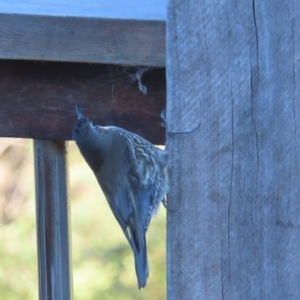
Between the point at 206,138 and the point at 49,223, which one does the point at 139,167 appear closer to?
the point at 49,223

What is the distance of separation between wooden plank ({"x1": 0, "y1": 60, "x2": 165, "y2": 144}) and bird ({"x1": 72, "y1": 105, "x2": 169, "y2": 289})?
730 millimetres

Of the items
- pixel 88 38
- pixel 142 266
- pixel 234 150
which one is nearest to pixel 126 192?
pixel 142 266

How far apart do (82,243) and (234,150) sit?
97.4 inches

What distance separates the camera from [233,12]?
1287 millimetres

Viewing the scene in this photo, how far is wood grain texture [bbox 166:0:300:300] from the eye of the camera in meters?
1.29

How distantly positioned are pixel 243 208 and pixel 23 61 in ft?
1.96

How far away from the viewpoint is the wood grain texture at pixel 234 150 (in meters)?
1.29

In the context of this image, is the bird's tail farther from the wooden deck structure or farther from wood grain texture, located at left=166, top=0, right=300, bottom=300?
wood grain texture, located at left=166, top=0, right=300, bottom=300

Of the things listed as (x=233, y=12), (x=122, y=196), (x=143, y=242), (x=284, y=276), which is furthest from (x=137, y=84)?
(x=122, y=196)

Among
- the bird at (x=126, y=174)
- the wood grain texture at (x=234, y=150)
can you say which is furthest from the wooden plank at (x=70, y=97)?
the bird at (x=126, y=174)

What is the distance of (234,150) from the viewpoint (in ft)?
4.39

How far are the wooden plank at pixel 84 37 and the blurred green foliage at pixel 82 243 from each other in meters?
2.06

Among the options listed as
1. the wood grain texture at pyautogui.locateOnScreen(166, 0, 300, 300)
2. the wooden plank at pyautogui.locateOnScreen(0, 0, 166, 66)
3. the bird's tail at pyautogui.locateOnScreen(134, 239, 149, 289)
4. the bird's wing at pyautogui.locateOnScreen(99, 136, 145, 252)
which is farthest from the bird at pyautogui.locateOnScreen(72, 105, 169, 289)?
the wood grain texture at pyautogui.locateOnScreen(166, 0, 300, 300)

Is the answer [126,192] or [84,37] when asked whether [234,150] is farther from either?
[126,192]
